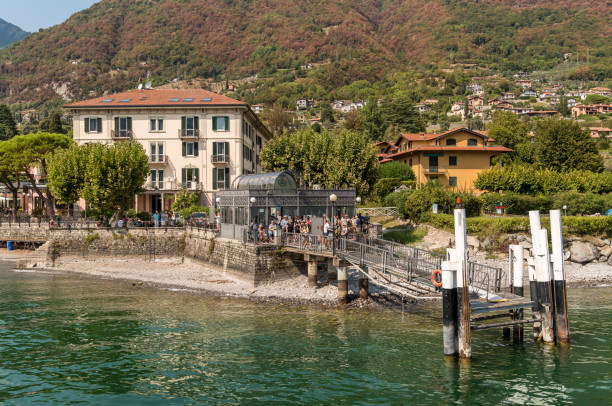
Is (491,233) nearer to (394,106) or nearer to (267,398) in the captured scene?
(267,398)

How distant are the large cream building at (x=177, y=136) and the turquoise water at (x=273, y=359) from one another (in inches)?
1107

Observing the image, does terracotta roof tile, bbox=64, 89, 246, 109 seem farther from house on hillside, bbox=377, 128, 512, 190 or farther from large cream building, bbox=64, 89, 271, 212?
house on hillside, bbox=377, 128, 512, 190

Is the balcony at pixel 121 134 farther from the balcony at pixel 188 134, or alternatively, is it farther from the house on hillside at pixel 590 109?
the house on hillside at pixel 590 109

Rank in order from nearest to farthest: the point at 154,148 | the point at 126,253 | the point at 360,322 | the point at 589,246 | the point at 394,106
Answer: the point at 360,322 < the point at 589,246 < the point at 126,253 < the point at 154,148 < the point at 394,106

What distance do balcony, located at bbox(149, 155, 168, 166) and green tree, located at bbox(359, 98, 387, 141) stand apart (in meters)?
75.3

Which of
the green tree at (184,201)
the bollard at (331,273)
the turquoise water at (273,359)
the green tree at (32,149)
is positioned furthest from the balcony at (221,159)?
the turquoise water at (273,359)

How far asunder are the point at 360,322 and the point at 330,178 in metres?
23.0

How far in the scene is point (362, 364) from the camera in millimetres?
17734

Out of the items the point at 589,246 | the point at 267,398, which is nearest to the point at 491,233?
the point at 589,246

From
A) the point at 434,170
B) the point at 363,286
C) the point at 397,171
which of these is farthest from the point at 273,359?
the point at 434,170

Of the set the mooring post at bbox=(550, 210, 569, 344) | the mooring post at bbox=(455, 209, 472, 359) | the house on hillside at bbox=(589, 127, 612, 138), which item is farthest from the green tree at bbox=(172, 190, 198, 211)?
the house on hillside at bbox=(589, 127, 612, 138)

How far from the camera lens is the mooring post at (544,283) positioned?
19.2 meters

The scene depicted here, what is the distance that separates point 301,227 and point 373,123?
103m

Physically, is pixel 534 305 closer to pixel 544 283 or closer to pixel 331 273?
pixel 544 283
